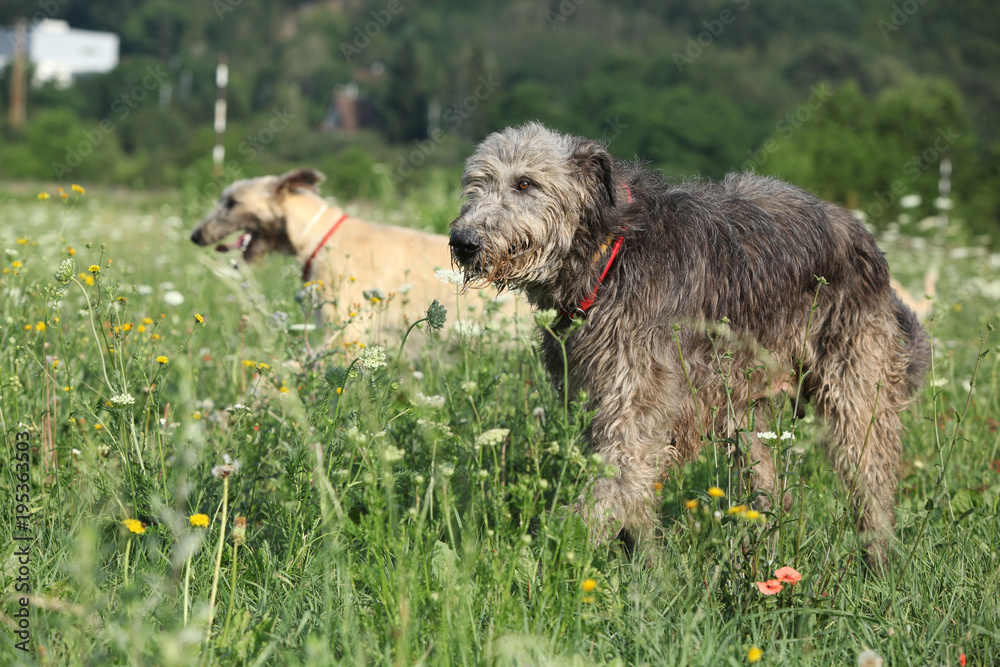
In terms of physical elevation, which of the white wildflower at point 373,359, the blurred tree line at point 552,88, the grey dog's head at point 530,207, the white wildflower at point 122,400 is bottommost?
the blurred tree line at point 552,88

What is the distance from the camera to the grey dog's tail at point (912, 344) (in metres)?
3.56

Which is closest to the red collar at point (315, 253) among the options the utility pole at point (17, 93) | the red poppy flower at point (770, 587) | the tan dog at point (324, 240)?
the tan dog at point (324, 240)

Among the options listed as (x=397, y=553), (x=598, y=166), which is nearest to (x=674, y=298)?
(x=598, y=166)

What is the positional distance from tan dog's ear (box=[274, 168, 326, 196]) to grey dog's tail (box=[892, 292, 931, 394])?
434cm

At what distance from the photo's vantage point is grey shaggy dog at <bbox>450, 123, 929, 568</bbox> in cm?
297

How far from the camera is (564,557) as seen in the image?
6.91 ft

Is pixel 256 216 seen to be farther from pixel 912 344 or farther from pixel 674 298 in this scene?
pixel 912 344

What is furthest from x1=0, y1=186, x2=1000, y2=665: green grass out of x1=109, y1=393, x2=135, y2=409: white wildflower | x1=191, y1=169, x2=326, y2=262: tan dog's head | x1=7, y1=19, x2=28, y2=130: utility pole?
x1=7, y1=19, x2=28, y2=130: utility pole

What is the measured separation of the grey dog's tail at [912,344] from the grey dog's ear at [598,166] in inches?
57.6

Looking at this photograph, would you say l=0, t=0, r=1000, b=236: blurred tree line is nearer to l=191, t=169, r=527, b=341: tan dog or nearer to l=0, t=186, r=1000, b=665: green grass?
l=191, t=169, r=527, b=341: tan dog

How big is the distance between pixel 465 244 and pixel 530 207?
0.99 feet

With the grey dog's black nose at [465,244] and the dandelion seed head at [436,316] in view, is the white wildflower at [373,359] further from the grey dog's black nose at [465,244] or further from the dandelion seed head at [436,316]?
the grey dog's black nose at [465,244]

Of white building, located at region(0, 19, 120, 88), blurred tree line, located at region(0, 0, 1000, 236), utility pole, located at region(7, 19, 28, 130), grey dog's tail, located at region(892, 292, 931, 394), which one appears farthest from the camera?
white building, located at region(0, 19, 120, 88)

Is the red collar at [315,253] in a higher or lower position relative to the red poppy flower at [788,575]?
lower
